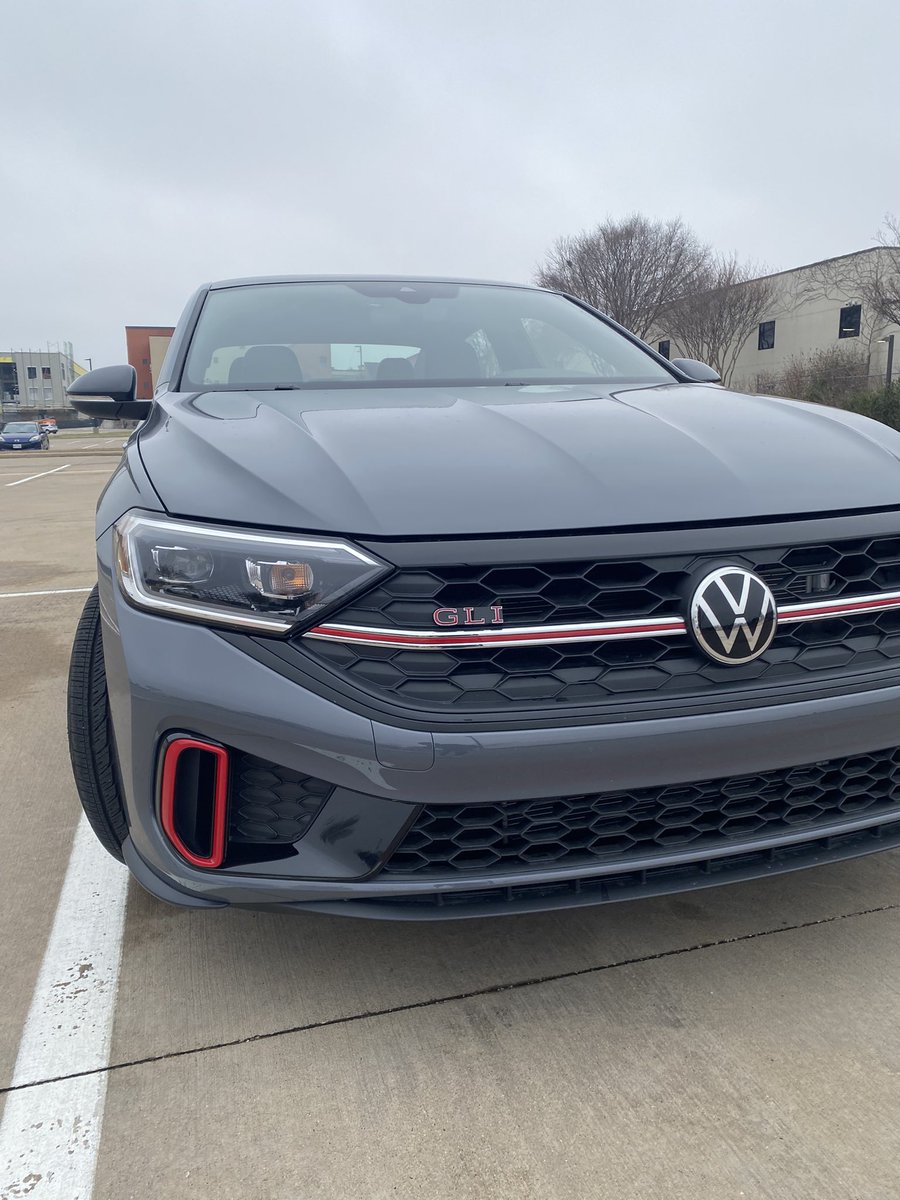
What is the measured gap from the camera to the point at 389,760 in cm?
137

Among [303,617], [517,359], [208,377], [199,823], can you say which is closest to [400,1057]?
[199,823]

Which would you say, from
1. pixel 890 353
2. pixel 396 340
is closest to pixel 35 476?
pixel 396 340

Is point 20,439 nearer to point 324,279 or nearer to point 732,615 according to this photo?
point 324,279

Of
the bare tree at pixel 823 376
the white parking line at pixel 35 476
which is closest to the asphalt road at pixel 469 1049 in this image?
the white parking line at pixel 35 476

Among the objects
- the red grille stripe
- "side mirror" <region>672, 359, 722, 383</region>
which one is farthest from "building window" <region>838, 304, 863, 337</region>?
the red grille stripe

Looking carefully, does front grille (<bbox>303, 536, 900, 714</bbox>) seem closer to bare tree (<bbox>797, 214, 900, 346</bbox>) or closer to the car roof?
the car roof

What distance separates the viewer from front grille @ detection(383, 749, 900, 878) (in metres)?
1.46

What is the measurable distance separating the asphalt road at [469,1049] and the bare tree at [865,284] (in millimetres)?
28360

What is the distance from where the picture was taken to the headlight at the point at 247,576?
4.63 ft

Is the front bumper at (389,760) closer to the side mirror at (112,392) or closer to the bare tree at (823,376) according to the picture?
the side mirror at (112,392)

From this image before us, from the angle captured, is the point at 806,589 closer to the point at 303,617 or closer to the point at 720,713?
the point at 720,713

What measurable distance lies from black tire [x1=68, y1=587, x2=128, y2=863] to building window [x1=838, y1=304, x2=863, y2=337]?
37077 mm

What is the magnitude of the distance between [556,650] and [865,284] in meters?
33.3

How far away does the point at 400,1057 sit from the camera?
1566mm
